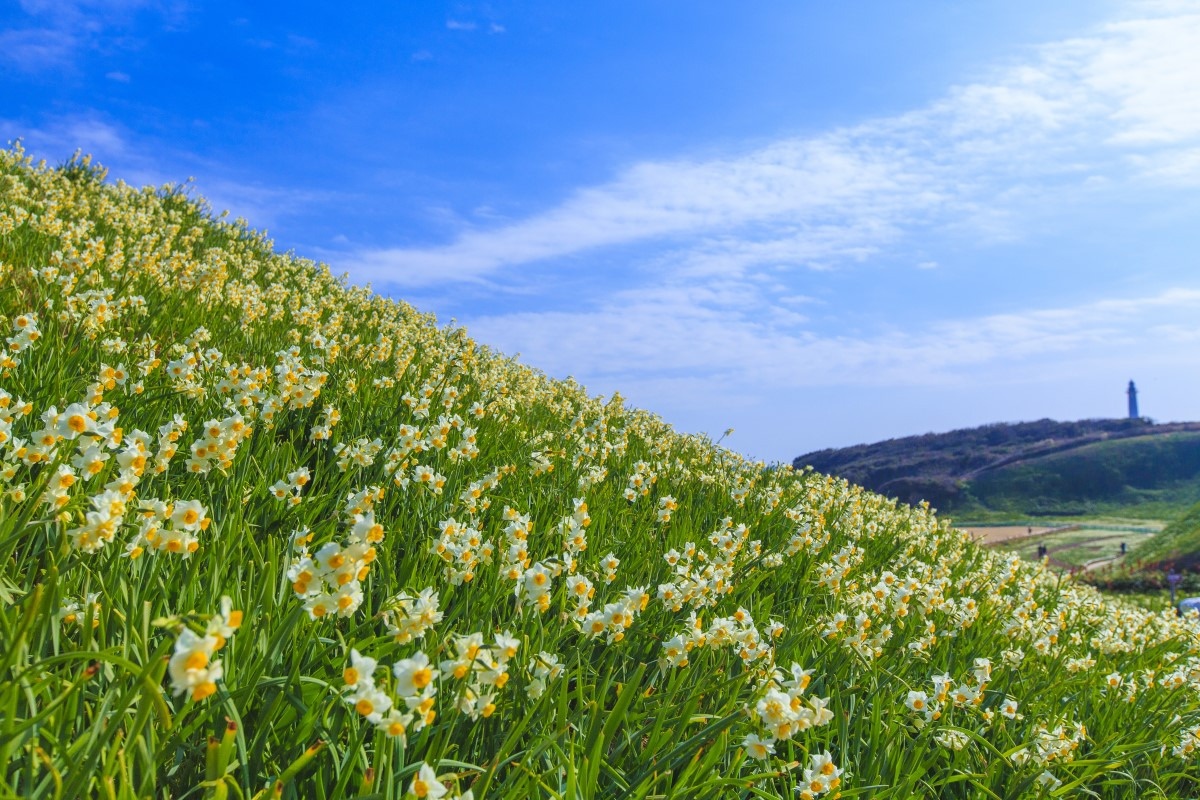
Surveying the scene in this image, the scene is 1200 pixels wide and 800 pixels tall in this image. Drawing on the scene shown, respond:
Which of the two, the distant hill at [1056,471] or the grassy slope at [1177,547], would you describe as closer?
the grassy slope at [1177,547]

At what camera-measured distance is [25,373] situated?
4.29m

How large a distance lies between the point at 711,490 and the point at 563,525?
387cm

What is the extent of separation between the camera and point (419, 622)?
7.73 feet

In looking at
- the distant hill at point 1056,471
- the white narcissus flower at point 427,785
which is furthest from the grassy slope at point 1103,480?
the white narcissus flower at point 427,785

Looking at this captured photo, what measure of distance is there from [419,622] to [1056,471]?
59.1 meters

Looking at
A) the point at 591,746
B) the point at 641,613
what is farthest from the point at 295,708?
the point at 641,613

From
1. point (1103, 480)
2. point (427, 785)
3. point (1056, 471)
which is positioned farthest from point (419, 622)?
point (1103, 480)

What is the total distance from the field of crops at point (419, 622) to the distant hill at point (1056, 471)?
47816 millimetres

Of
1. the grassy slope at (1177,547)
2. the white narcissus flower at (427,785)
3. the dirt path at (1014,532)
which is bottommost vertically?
the dirt path at (1014,532)

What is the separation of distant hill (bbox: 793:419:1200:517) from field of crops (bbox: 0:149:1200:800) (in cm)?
4782

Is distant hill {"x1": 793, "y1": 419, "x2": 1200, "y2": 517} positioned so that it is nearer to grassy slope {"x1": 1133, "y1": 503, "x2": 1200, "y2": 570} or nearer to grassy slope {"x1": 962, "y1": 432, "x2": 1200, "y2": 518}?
grassy slope {"x1": 962, "y1": 432, "x2": 1200, "y2": 518}

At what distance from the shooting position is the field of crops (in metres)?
2.06

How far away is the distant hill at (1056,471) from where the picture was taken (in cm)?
4947

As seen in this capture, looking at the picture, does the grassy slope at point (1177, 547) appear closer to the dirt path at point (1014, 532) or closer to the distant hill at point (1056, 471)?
the dirt path at point (1014, 532)
